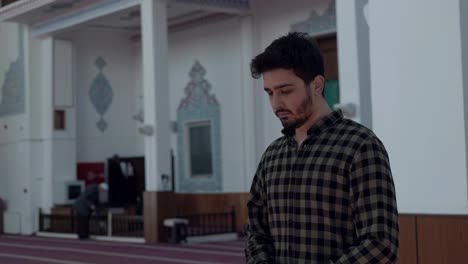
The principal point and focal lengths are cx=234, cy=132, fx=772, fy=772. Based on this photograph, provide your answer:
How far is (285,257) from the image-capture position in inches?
82.0

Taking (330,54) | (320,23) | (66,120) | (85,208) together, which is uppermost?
(320,23)

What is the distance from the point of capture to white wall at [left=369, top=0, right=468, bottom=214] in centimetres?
423

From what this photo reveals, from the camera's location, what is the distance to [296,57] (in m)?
2.00

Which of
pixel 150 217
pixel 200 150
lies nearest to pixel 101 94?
pixel 200 150

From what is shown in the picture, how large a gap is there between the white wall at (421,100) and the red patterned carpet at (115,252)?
4.72 metres

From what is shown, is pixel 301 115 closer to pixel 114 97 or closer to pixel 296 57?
pixel 296 57

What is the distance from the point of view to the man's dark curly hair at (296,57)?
2006mm

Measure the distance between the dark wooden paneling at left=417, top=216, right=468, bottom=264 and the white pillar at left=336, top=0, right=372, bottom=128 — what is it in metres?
4.40

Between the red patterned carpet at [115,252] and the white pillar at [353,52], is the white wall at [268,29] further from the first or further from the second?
the white pillar at [353,52]

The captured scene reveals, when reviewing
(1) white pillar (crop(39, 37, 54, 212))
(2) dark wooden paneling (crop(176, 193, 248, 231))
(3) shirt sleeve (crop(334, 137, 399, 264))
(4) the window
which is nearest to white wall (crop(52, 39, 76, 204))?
(1) white pillar (crop(39, 37, 54, 212))

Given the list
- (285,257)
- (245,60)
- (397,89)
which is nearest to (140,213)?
(245,60)

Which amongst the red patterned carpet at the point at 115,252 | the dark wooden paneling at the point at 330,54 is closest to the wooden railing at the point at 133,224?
the red patterned carpet at the point at 115,252

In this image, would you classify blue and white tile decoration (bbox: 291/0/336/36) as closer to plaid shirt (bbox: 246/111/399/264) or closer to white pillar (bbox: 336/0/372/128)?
white pillar (bbox: 336/0/372/128)

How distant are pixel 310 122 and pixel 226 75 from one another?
36.9 ft
